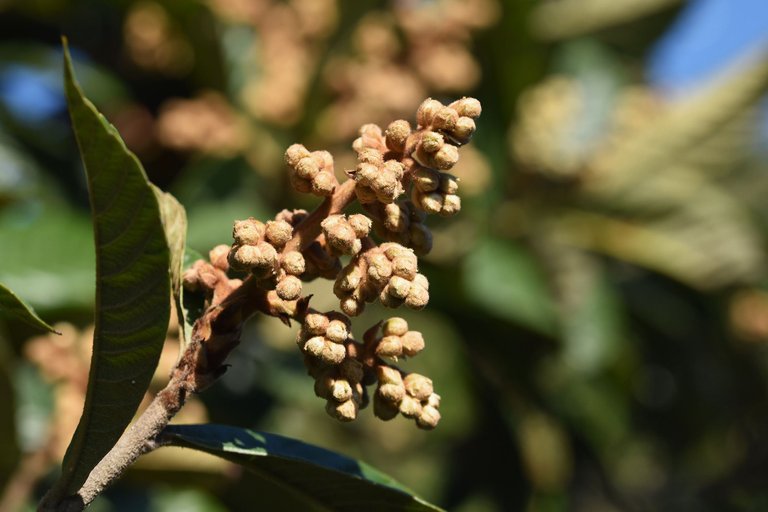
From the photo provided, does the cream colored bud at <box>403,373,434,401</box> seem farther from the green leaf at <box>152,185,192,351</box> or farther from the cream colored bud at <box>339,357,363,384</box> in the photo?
the green leaf at <box>152,185,192,351</box>

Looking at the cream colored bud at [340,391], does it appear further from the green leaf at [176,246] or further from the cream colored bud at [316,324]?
the green leaf at [176,246]

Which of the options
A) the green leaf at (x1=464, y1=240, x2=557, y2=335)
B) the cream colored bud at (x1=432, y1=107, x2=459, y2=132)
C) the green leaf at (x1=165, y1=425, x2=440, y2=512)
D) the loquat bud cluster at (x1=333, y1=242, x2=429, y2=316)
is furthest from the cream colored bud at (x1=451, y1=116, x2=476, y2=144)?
the green leaf at (x1=464, y1=240, x2=557, y2=335)

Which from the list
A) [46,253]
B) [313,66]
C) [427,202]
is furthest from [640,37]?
[427,202]

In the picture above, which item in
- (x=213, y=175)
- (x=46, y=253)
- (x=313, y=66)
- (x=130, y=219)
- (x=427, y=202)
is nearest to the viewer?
(x=130, y=219)

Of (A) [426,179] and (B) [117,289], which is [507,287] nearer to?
(A) [426,179]

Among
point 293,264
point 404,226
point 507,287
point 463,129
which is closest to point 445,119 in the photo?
point 463,129

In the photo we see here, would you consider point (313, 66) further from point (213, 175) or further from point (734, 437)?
point (734, 437)
